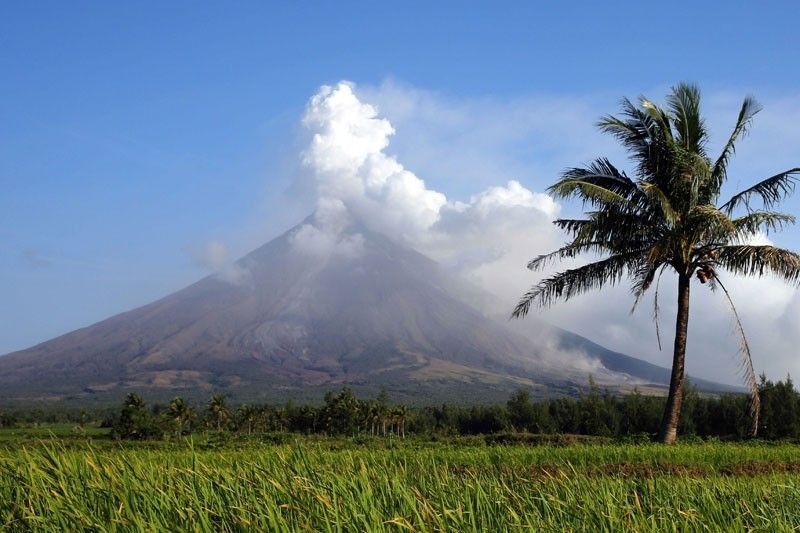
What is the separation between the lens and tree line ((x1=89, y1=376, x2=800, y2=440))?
158 feet

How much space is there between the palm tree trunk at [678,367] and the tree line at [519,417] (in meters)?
17.5

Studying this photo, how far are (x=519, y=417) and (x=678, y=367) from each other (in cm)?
6120

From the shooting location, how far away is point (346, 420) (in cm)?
8275

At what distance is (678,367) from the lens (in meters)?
18.5

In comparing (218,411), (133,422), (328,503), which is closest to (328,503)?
(328,503)

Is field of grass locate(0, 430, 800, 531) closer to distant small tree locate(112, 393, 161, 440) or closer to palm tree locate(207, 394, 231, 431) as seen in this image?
distant small tree locate(112, 393, 161, 440)

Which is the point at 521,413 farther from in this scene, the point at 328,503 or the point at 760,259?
the point at 328,503

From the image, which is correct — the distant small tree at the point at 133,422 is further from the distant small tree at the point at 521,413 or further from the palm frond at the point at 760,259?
the palm frond at the point at 760,259

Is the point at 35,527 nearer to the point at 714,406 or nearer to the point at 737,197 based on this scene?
the point at 737,197

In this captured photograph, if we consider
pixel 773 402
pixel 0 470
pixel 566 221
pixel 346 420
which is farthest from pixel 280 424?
pixel 0 470

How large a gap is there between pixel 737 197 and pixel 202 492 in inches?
655

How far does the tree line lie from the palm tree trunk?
17475mm

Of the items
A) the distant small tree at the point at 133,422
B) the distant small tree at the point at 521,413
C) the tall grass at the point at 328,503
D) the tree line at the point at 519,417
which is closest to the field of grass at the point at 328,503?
the tall grass at the point at 328,503

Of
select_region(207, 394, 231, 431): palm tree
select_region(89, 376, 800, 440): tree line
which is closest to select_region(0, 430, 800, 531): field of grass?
select_region(89, 376, 800, 440): tree line
